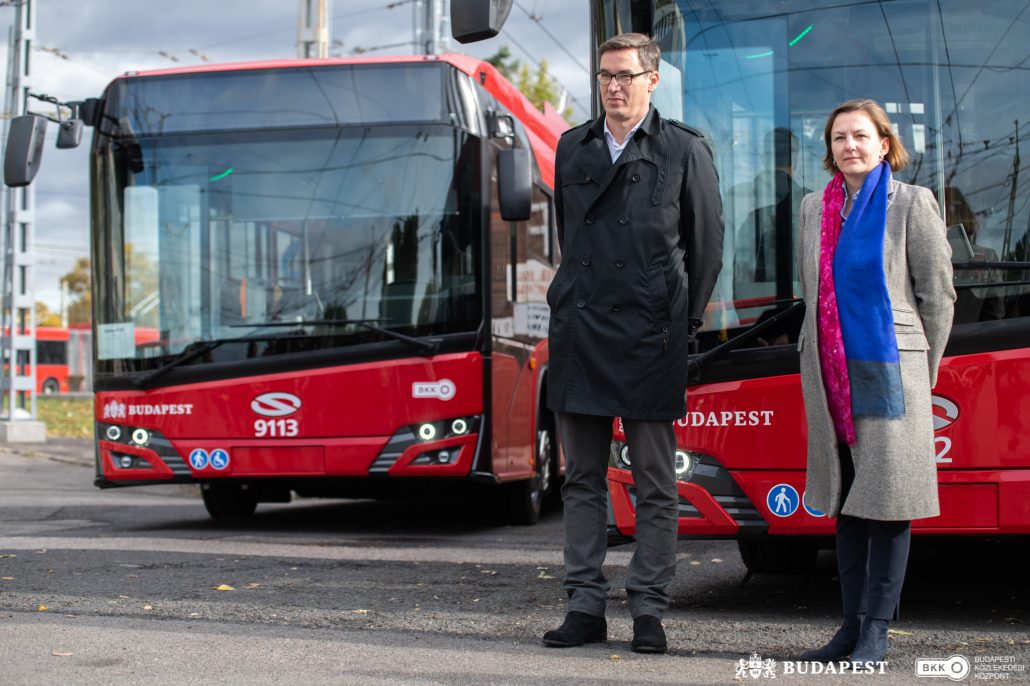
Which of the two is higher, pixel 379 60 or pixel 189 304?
pixel 379 60

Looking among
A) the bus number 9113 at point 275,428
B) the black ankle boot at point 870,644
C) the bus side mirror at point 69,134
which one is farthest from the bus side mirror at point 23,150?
the black ankle boot at point 870,644

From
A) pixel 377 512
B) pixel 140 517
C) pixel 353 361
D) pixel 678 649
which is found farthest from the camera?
pixel 377 512

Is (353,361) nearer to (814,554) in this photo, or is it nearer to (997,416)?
(814,554)

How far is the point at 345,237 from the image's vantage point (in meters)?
8.96

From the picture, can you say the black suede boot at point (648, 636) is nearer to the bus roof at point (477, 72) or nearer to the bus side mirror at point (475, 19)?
the bus side mirror at point (475, 19)

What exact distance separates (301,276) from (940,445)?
15.6 ft

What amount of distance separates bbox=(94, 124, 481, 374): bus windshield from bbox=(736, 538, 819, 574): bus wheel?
8.65 ft

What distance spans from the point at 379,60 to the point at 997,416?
17.0 ft

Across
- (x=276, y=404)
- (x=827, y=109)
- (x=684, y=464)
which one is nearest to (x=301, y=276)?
(x=276, y=404)

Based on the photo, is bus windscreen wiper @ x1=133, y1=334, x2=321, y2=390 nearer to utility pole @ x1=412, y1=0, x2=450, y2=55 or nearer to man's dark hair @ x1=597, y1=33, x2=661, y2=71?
man's dark hair @ x1=597, y1=33, x2=661, y2=71

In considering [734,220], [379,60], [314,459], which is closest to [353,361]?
[314,459]

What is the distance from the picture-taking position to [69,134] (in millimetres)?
9781

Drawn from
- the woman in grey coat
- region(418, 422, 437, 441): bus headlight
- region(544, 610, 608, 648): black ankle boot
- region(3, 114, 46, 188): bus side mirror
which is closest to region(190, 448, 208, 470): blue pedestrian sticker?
region(418, 422, 437, 441): bus headlight

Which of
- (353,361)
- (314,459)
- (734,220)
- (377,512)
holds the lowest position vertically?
(377,512)
